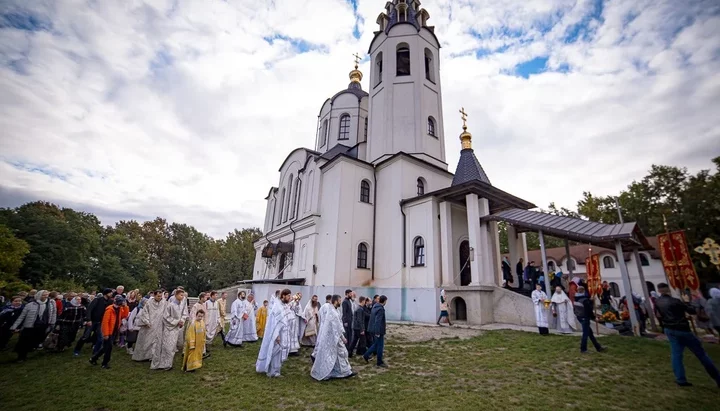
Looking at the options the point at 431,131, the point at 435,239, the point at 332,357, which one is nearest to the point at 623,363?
the point at 332,357

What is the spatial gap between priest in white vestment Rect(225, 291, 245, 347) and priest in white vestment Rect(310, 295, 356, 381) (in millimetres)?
4430

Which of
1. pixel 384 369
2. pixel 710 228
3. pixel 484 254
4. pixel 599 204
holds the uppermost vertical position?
pixel 599 204

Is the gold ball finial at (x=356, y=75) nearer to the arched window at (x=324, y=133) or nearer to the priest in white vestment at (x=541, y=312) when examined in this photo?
the arched window at (x=324, y=133)

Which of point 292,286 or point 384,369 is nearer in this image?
point 384,369

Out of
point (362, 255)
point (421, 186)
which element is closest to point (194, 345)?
point (362, 255)

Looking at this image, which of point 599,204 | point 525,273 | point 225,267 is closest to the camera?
point 525,273

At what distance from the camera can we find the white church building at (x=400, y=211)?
14.8 meters

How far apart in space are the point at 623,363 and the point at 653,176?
34.0m

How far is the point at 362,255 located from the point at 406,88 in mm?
11522

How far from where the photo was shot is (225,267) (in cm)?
4069

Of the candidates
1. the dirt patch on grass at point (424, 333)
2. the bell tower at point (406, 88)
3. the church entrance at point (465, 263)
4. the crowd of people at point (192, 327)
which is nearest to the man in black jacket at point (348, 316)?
the crowd of people at point (192, 327)

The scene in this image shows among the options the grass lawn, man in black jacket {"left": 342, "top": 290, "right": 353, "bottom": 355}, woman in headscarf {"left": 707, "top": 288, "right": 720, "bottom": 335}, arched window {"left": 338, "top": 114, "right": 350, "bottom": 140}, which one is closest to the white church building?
arched window {"left": 338, "top": 114, "right": 350, "bottom": 140}

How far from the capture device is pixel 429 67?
22.9 metres

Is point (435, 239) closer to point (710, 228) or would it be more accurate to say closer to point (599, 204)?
point (710, 228)
